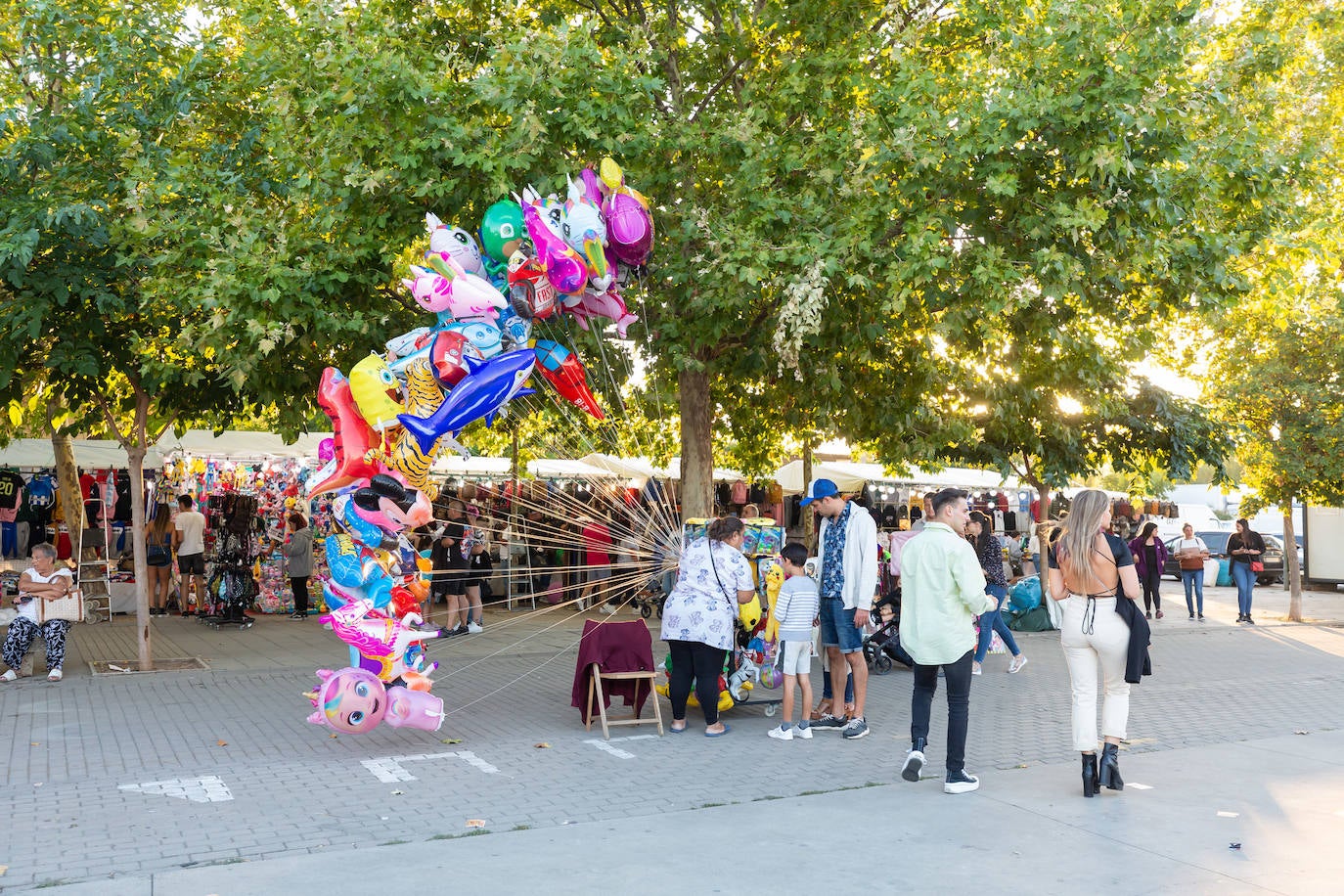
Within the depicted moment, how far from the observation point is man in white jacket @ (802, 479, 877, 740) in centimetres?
823

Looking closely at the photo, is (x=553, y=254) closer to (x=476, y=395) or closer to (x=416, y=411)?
(x=476, y=395)

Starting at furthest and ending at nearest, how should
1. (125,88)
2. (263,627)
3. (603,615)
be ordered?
1. (603,615)
2. (263,627)
3. (125,88)

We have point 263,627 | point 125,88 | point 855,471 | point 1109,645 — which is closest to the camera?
point 1109,645

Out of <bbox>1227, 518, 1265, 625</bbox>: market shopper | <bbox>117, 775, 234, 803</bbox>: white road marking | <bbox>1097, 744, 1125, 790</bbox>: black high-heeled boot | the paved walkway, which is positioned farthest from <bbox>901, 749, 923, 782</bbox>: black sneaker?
<bbox>1227, 518, 1265, 625</bbox>: market shopper

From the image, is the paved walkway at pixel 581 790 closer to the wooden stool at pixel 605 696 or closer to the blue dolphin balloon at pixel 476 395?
the wooden stool at pixel 605 696

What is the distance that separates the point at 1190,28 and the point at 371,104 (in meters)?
6.77

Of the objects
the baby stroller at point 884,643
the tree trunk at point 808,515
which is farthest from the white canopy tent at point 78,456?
the baby stroller at point 884,643

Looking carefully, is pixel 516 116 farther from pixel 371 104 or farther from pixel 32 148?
pixel 32 148

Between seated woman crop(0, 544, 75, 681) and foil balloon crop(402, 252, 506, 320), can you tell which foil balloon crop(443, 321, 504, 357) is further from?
seated woman crop(0, 544, 75, 681)

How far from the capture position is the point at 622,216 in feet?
27.4

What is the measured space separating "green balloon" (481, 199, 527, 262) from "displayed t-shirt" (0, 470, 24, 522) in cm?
1308

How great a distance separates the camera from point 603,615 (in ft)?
58.8

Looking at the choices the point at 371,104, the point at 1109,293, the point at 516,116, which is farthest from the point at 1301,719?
the point at 371,104

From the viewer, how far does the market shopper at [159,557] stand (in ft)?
55.9
